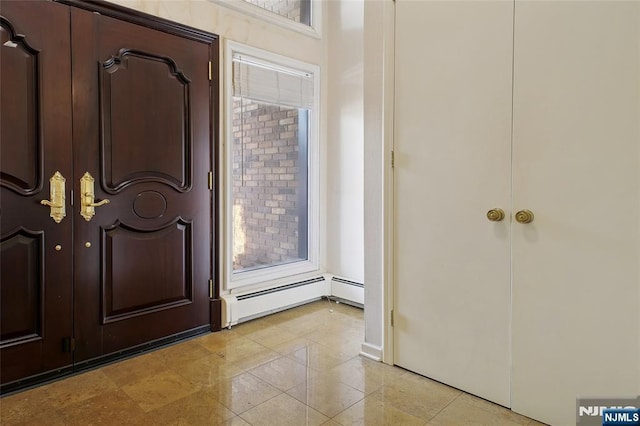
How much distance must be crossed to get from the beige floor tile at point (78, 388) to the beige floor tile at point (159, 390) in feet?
0.44

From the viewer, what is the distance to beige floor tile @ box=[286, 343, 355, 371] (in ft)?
8.13

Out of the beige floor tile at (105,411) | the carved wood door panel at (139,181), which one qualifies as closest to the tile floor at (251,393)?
the beige floor tile at (105,411)

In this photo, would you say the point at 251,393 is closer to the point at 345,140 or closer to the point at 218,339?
the point at 218,339

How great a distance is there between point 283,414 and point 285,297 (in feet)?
5.04

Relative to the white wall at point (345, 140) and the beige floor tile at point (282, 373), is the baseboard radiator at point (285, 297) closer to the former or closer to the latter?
the white wall at point (345, 140)

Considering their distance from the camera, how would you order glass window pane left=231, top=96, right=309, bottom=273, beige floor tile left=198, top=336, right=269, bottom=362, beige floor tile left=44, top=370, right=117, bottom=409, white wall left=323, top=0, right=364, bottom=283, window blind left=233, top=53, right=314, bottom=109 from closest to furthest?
beige floor tile left=44, top=370, right=117, bottom=409
beige floor tile left=198, top=336, right=269, bottom=362
window blind left=233, top=53, right=314, bottom=109
glass window pane left=231, top=96, right=309, bottom=273
white wall left=323, top=0, right=364, bottom=283

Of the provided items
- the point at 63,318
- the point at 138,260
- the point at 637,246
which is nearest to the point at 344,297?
the point at 138,260

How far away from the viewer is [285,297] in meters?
3.46

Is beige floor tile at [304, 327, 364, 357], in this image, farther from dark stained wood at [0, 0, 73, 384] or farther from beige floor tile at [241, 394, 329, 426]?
dark stained wood at [0, 0, 73, 384]

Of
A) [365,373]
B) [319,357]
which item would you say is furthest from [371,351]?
[319,357]

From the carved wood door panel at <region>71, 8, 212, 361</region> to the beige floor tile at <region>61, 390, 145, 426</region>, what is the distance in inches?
17.3

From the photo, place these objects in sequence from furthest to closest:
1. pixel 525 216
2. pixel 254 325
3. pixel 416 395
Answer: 1. pixel 254 325
2. pixel 416 395
3. pixel 525 216

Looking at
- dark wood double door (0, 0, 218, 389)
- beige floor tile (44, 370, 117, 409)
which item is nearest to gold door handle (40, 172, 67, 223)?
dark wood double door (0, 0, 218, 389)

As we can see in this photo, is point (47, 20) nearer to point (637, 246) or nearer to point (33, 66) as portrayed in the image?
point (33, 66)
